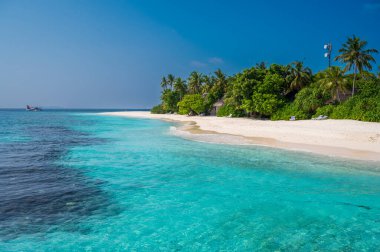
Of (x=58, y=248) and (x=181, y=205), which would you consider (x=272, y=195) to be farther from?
(x=58, y=248)

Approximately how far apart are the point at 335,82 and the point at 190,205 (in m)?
36.7

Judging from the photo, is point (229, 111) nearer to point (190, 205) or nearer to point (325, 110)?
point (325, 110)

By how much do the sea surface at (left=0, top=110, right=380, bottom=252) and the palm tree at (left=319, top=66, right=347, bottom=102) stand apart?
25717 millimetres

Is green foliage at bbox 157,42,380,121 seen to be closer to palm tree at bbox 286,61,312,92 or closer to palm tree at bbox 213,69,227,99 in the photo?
palm tree at bbox 286,61,312,92

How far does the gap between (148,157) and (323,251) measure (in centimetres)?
1348

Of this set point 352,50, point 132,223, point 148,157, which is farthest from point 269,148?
point 352,50

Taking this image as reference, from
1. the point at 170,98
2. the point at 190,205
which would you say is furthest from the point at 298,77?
the point at 170,98

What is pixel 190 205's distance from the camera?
31.8 ft

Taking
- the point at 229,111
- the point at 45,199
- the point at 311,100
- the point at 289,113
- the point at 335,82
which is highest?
the point at 335,82

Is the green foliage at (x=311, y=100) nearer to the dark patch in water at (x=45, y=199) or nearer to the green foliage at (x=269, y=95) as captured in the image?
the green foliage at (x=269, y=95)

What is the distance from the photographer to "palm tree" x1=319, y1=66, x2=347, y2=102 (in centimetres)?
3897

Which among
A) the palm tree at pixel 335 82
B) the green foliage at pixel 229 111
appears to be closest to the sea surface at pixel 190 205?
the palm tree at pixel 335 82

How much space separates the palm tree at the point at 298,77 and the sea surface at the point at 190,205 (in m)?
31.9

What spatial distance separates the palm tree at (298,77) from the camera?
46.4 m
